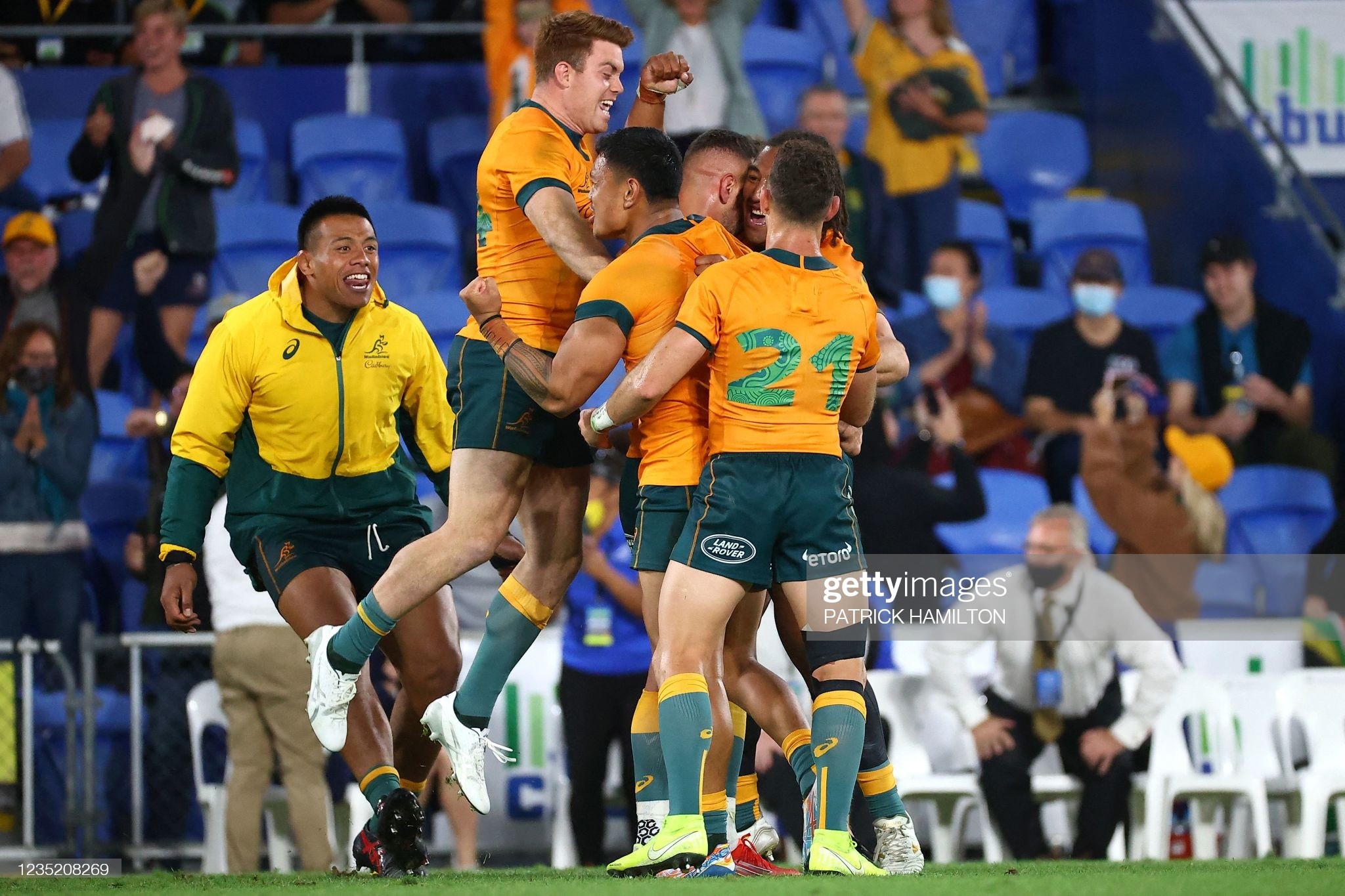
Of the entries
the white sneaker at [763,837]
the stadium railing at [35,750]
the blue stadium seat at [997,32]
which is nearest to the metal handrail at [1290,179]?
the blue stadium seat at [997,32]

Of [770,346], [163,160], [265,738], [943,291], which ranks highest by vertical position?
[163,160]

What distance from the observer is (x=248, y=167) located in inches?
411

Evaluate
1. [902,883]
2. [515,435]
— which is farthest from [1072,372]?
[902,883]

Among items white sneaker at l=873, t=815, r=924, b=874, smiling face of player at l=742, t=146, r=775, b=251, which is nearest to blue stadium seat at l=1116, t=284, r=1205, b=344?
smiling face of player at l=742, t=146, r=775, b=251

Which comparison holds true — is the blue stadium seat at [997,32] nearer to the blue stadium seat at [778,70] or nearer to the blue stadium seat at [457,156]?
the blue stadium seat at [778,70]

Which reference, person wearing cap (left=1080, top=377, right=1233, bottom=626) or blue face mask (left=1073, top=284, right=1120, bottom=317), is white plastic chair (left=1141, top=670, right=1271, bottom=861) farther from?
blue face mask (left=1073, top=284, right=1120, bottom=317)

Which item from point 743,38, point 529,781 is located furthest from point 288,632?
point 743,38

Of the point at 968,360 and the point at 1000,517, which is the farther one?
the point at 968,360

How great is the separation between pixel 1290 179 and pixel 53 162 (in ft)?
25.7

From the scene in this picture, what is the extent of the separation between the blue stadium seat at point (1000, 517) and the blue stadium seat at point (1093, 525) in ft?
0.59

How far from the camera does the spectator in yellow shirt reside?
10297 mm

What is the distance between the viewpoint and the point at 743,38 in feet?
35.4

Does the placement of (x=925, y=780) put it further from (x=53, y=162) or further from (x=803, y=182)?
(x=53, y=162)

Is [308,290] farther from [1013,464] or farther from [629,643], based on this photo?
[1013,464]
